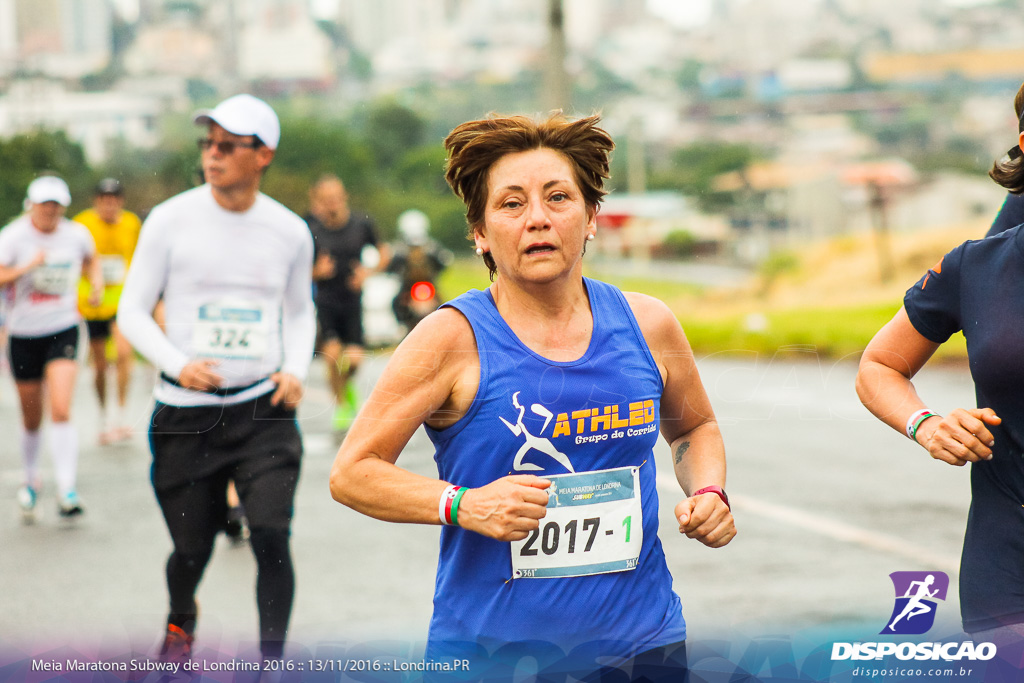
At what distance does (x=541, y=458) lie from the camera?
2447 mm

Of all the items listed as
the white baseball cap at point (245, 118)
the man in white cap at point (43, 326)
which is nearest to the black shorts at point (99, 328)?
the man in white cap at point (43, 326)

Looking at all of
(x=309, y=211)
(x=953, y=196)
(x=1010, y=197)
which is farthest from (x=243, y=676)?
(x=953, y=196)

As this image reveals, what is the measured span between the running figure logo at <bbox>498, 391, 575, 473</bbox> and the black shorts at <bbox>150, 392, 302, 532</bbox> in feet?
5.22

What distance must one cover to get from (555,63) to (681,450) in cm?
711

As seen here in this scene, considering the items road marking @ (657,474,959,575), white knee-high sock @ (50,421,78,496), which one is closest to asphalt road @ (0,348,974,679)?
road marking @ (657,474,959,575)

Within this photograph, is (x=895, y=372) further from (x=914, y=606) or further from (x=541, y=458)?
(x=541, y=458)

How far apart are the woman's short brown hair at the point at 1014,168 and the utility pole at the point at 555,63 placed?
21.0 feet

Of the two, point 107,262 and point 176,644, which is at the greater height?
point 107,262

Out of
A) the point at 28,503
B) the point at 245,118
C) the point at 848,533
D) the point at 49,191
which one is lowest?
the point at 848,533

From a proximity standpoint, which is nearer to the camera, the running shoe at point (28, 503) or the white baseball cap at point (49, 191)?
the running shoe at point (28, 503)

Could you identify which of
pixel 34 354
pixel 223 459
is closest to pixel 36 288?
pixel 34 354

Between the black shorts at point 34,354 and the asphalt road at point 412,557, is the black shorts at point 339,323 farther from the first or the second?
the black shorts at point 34,354

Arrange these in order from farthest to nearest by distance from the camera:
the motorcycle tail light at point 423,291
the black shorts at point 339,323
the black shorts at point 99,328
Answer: the motorcycle tail light at point 423,291
the black shorts at point 99,328
the black shorts at point 339,323

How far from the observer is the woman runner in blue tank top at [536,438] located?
242 cm
